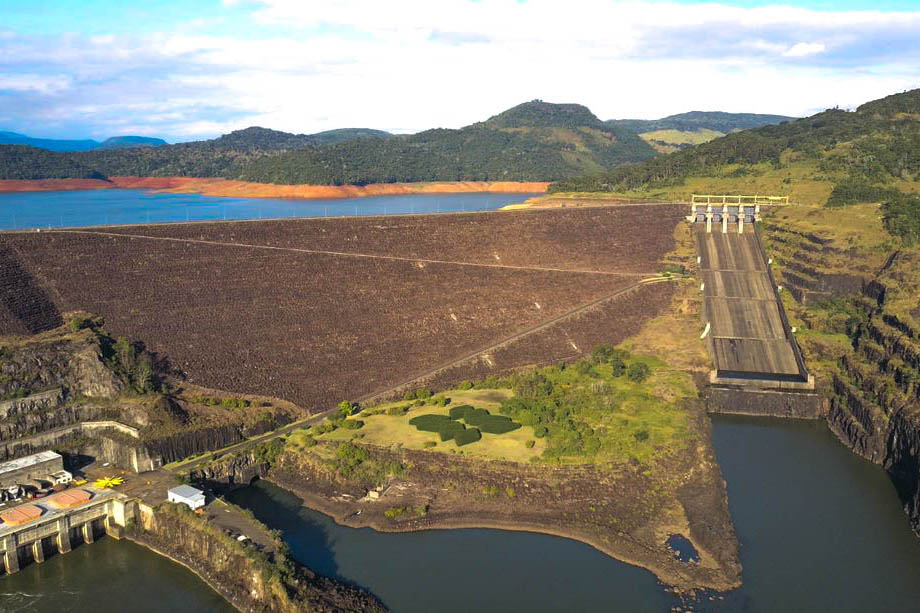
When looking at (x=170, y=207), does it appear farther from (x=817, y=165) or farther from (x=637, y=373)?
(x=817, y=165)

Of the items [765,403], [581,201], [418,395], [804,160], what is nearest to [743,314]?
[765,403]

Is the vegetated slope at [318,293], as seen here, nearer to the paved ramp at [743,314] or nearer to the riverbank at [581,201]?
the paved ramp at [743,314]

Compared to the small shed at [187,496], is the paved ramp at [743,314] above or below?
above

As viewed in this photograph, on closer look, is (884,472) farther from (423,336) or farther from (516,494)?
(423,336)

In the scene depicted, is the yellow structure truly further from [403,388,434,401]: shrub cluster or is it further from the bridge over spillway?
the bridge over spillway

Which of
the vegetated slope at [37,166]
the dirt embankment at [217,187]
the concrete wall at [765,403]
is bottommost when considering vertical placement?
the concrete wall at [765,403]

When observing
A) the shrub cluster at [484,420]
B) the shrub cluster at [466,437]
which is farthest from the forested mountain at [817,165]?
the shrub cluster at [466,437]

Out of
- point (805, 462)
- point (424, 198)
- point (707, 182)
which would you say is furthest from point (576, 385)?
point (424, 198)
